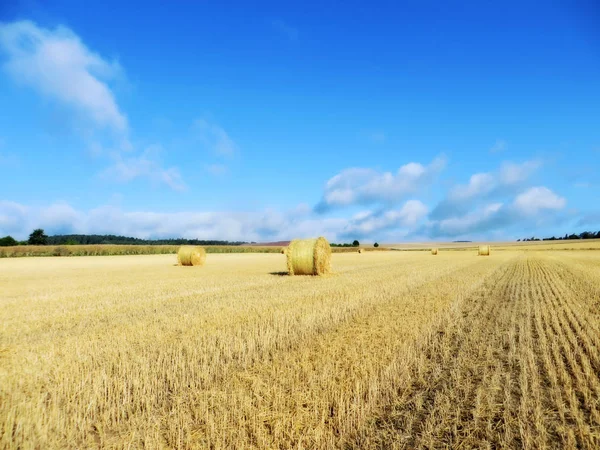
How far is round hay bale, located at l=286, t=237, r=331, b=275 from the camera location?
56.2 feet

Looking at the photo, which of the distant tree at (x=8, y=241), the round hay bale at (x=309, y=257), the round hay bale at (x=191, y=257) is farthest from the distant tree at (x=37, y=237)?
the round hay bale at (x=309, y=257)

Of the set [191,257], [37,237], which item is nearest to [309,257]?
[191,257]

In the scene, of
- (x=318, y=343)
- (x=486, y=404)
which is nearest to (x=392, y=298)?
(x=318, y=343)

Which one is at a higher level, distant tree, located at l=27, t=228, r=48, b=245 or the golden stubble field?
distant tree, located at l=27, t=228, r=48, b=245

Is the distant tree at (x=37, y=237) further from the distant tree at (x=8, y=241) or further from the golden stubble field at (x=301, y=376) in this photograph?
the golden stubble field at (x=301, y=376)

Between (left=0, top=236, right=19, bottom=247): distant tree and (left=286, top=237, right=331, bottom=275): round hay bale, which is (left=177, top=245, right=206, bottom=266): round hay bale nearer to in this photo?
(left=286, top=237, right=331, bottom=275): round hay bale

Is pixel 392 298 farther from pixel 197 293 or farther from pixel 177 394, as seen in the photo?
pixel 177 394

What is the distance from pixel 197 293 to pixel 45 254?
161ft

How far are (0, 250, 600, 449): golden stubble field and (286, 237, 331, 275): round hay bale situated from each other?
295 inches

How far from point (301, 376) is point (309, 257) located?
1245cm

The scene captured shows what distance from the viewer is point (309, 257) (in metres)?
17.2

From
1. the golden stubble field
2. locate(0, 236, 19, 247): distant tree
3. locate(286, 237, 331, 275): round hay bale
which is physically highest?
locate(0, 236, 19, 247): distant tree

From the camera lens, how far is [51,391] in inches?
173

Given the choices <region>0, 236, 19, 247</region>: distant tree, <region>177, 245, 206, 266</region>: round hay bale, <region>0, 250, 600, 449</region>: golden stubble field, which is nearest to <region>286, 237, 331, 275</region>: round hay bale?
<region>0, 250, 600, 449</region>: golden stubble field
